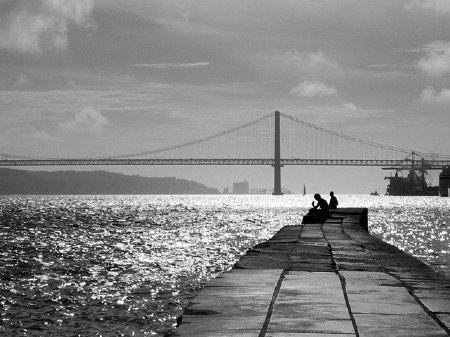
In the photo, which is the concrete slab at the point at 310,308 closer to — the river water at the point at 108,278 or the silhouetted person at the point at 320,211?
the river water at the point at 108,278

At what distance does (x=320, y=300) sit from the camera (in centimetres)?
564

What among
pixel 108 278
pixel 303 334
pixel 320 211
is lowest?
pixel 108 278

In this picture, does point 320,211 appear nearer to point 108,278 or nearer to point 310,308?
point 108,278

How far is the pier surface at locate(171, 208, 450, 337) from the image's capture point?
455cm

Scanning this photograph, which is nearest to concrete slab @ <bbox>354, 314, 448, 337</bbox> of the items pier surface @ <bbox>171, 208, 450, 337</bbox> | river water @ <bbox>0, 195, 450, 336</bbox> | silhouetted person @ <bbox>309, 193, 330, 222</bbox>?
pier surface @ <bbox>171, 208, 450, 337</bbox>

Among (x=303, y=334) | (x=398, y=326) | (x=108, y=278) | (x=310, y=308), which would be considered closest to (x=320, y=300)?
(x=310, y=308)

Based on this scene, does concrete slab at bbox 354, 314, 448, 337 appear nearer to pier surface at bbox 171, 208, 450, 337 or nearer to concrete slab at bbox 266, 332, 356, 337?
pier surface at bbox 171, 208, 450, 337

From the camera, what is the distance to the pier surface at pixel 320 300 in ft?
14.9

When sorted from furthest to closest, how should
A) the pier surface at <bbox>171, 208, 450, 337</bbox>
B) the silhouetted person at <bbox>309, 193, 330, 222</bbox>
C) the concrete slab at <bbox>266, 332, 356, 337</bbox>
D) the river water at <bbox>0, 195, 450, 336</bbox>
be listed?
the silhouetted person at <bbox>309, 193, 330, 222</bbox> < the river water at <bbox>0, 195, 450, 336</bbox> < the pier surface at <bbox>171, 208, 450, 337</bbox> < the concrete slab at <bbox>266, 332, 356, 337</bbox>

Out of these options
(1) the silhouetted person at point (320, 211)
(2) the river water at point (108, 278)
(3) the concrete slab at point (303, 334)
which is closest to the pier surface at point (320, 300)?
(3) the concrete slab at point (303, 334)

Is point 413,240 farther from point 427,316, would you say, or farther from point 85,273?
point 427,316

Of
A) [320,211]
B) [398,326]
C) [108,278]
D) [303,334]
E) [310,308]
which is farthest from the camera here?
[320,211]

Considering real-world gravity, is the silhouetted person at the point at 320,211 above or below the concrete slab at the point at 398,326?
above

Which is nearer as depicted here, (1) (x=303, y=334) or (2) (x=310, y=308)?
(1) (x=303, y=334)
